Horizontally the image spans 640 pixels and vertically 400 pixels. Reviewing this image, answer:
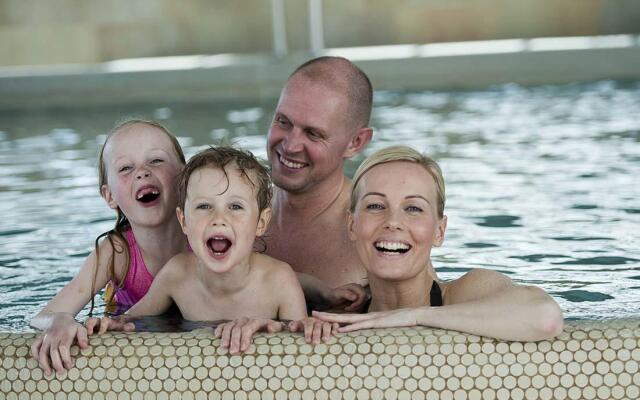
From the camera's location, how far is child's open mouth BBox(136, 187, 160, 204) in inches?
161

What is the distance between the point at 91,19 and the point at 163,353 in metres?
11.4

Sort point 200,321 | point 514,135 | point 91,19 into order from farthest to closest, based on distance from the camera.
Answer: point 91,19 → point 514,135 → point 200,321

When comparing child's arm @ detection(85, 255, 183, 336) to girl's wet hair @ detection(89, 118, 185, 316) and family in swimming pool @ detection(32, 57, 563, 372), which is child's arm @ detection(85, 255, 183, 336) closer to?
family in swimming pool @ detection(32, 57, 563, 372)

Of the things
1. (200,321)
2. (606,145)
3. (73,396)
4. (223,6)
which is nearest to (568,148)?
(606,145)

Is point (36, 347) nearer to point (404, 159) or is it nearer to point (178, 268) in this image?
point (178, 268)

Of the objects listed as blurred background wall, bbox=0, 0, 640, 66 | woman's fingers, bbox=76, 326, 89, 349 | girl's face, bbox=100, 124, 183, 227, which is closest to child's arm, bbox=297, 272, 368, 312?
girl's face, bbox=100, 124, 183, 227

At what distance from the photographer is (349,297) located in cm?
410

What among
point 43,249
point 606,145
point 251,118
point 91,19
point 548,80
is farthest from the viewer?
point 91,19

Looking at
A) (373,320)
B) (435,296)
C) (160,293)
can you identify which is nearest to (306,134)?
(160,293)

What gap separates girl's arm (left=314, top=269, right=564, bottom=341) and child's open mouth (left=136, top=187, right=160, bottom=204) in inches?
38.5

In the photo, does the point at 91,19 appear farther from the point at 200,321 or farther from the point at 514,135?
the point at 200,321

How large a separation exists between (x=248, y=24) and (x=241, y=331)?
448 inches

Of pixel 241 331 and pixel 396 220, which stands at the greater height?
pixel 396 220

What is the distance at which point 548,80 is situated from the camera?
12.3m
